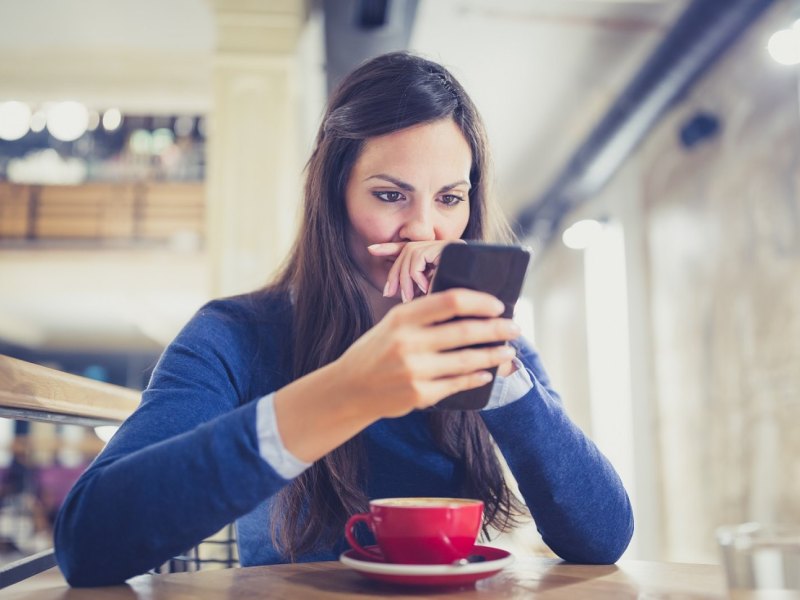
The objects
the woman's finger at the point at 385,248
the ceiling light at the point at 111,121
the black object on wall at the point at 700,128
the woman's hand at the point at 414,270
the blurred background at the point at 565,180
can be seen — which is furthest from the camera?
the ceiling light at the point at 111,121

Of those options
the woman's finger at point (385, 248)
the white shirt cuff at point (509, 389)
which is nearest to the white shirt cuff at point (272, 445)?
the white shirt cuff at point (509, 389)

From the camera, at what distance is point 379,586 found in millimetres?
777

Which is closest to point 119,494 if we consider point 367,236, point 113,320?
point 367,236

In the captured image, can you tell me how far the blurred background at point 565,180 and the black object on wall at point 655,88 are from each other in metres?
0.02

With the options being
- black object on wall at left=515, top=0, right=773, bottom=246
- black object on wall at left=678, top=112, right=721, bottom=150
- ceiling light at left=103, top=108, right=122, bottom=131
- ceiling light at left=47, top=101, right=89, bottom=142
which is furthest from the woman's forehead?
ceiling light at left=103, top=108, right=122, bottom=131

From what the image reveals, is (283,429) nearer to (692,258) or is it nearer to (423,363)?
(423,363)

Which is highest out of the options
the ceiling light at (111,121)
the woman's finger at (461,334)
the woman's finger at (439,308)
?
the ceiling light at (111,121)

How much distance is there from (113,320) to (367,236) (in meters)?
10.0

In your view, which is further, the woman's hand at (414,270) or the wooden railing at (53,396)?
the woman's hand at (414,270)

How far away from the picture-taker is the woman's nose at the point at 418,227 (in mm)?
1169

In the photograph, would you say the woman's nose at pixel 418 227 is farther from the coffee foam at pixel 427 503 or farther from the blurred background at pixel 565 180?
the blurred background at pixel 565 180

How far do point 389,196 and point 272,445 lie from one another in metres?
0.59

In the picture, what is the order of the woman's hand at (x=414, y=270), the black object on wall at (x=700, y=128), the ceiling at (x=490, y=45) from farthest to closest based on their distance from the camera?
the ceiling at (x=490, y=45)
the black object on wall at (x=700, y=128)
the woman's hand at (x=414, y=270)

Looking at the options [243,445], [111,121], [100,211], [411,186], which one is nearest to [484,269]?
[243,445]
